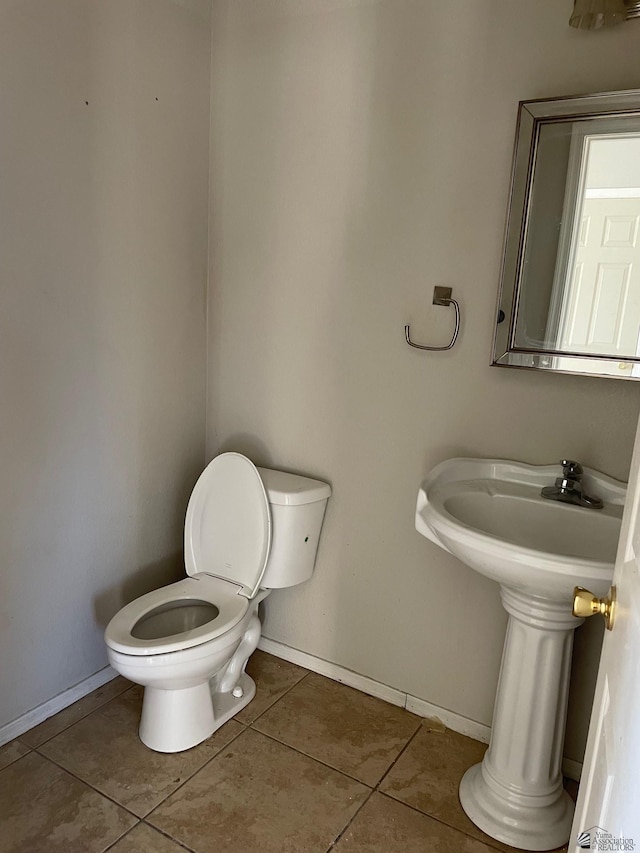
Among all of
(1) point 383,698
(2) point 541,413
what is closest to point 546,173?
(2) point 541,413

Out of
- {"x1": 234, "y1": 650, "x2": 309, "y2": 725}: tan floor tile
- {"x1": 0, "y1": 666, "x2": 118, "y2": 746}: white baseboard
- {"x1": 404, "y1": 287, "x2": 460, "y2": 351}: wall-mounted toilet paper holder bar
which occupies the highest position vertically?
{"x1": 404, "y1": 287, "x2": 460, "y2": 351}: wall-mounted toilet paper holder bar

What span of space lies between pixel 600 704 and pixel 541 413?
0.97 m

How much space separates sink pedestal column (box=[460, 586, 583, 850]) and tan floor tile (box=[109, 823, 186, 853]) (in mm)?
773

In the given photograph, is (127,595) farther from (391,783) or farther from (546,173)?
(546,173)

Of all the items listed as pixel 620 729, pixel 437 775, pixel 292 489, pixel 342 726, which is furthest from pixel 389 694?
pixel 620 729

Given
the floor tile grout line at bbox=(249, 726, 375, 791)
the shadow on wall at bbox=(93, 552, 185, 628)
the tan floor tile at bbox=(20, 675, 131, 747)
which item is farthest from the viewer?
the shadow on wall at bbox=(93, 552, 185, 628)

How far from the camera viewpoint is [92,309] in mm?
1945

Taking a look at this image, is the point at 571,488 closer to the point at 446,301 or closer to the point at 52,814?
the point at 446,301

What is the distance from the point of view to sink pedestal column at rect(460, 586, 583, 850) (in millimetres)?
Answer: 1622

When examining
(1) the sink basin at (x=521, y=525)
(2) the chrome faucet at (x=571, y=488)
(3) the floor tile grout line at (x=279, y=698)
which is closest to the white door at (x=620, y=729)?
(1) the sink basin at (x=521, y=525)

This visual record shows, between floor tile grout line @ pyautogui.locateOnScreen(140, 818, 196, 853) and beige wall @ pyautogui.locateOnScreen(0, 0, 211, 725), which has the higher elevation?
beige wall @ pyautogui.locateOnScreen(0, 0, 211, 725)

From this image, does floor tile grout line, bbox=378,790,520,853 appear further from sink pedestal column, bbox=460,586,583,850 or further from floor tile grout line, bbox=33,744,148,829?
floor tile grout line, bbox=33,744,148,829

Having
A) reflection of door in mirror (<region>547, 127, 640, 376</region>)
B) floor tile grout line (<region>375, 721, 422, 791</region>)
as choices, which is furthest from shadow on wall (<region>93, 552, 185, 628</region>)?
reflection of door in mirror (<region>547, 127, 640, 376</region>)

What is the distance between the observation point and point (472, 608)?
6.46ft
